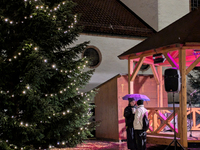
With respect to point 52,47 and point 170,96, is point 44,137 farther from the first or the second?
point 170,96

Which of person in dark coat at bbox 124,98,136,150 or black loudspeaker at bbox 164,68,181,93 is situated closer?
black loudspeaker at bbox 164,68,181,93

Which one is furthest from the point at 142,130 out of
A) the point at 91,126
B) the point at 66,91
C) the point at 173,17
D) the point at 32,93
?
the point at 173,17

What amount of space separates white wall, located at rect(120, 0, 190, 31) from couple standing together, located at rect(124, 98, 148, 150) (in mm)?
10105

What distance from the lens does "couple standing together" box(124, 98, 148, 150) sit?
9.05 metres

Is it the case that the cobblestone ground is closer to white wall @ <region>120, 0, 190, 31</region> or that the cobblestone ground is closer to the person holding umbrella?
the person holding umbrella

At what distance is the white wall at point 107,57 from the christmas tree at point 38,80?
6.05m

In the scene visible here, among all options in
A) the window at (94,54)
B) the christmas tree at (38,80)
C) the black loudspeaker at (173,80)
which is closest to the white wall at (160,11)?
the window at (94,54)

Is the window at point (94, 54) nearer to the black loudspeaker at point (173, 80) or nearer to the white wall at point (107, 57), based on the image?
the white wall at point (107, 57)

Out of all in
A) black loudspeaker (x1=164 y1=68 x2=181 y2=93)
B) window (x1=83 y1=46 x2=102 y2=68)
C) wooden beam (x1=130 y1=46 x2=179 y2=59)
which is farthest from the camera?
window (x1=83 y1=46 x2=102 y2=68)

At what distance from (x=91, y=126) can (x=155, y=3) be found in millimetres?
11408

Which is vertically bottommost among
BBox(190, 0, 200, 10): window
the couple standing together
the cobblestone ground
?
the cobblestone ground

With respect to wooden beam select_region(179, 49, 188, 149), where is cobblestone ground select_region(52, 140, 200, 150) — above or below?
below

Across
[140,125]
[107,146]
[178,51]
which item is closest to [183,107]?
[140,125]

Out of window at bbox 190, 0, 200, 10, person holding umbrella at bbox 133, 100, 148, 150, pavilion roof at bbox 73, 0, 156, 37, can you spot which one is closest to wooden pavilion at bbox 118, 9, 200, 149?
person holding umbrella at bbox 133, 100, 148, 150
